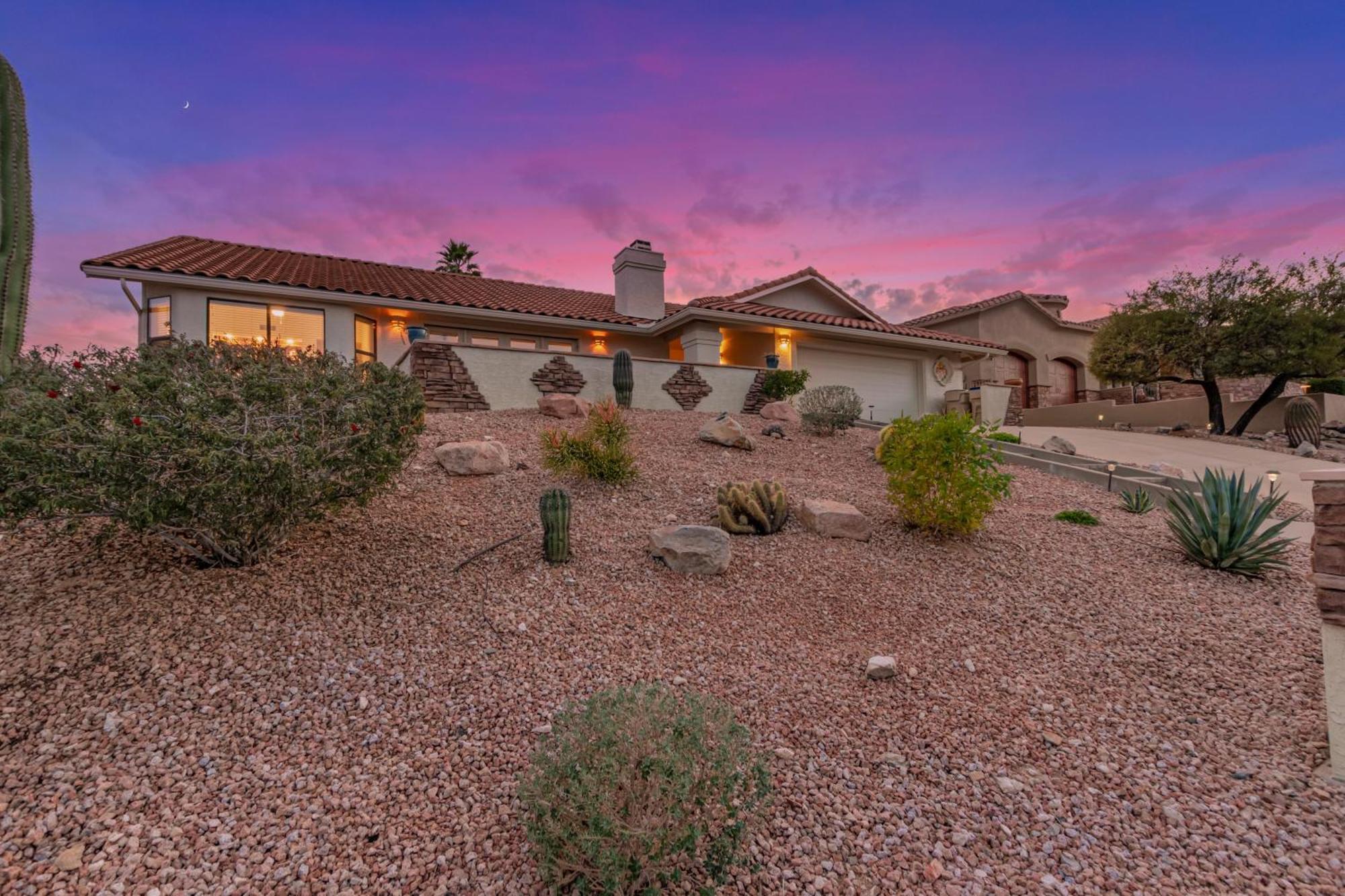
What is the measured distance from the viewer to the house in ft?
37.4

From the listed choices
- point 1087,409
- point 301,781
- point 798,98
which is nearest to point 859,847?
point 301,781

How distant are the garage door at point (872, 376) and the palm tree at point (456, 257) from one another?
74.5 feet

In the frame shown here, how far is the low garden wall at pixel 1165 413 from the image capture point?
1694cm

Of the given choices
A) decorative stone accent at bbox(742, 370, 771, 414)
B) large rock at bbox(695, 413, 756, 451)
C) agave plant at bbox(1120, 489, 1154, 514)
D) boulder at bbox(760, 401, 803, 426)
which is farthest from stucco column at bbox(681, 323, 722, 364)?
agave plant at bbox(1120, 489, 1154, 514)

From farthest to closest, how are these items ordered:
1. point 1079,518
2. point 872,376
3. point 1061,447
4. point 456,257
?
point 456,257
point 872,376
point 1061,447
point 1079,518

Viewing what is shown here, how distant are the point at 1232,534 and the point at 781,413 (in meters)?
7.74

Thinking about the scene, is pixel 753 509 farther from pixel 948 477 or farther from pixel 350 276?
pixel 350 276

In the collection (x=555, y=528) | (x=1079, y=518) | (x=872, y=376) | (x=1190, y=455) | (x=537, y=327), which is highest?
(x=537, y=327)

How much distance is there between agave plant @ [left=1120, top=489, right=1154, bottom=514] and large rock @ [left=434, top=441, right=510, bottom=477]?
9.13 meters

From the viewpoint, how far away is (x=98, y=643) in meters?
3.31

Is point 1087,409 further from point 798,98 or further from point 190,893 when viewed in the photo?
point 190,893

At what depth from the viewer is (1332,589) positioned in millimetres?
2781

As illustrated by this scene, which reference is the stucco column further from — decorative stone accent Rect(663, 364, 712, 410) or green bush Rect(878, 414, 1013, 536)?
green bush Rect(878, 414, 1013, 536)

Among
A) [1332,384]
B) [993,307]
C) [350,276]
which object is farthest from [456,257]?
[1332,384]
